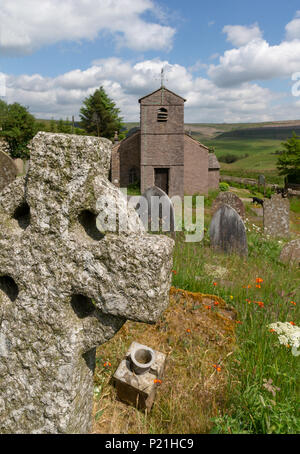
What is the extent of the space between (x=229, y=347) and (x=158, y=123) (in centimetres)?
2000

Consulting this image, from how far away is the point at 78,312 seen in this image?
7.21 feet

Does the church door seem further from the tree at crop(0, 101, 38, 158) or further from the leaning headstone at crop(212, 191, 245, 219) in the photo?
the tree at crop(0, 101, 38, 158)

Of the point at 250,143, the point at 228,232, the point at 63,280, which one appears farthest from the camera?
the point at 250,143

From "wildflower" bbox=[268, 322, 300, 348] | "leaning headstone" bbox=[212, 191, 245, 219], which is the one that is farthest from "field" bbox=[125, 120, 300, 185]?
"wildflower" bbox=[268, 322, 300, 348]

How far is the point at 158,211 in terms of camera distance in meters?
9.82

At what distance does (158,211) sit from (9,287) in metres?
7.64

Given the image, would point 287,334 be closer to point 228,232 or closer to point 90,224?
point 90,224

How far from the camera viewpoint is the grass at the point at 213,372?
2.43 m

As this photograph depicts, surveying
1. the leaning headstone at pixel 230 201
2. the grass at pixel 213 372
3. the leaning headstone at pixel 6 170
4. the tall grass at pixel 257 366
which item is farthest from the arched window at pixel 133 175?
the grass at pixel 213 372

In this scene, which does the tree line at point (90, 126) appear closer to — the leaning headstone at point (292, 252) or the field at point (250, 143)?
the leaning headstone at point (292, 252)

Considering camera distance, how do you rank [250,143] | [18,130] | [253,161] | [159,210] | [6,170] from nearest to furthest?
1. [6,170]
2. [159,210]
3. [18,130]
4. [253,161]
5. [250,143]

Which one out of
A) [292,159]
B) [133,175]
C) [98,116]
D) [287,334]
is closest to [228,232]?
[287,334]
